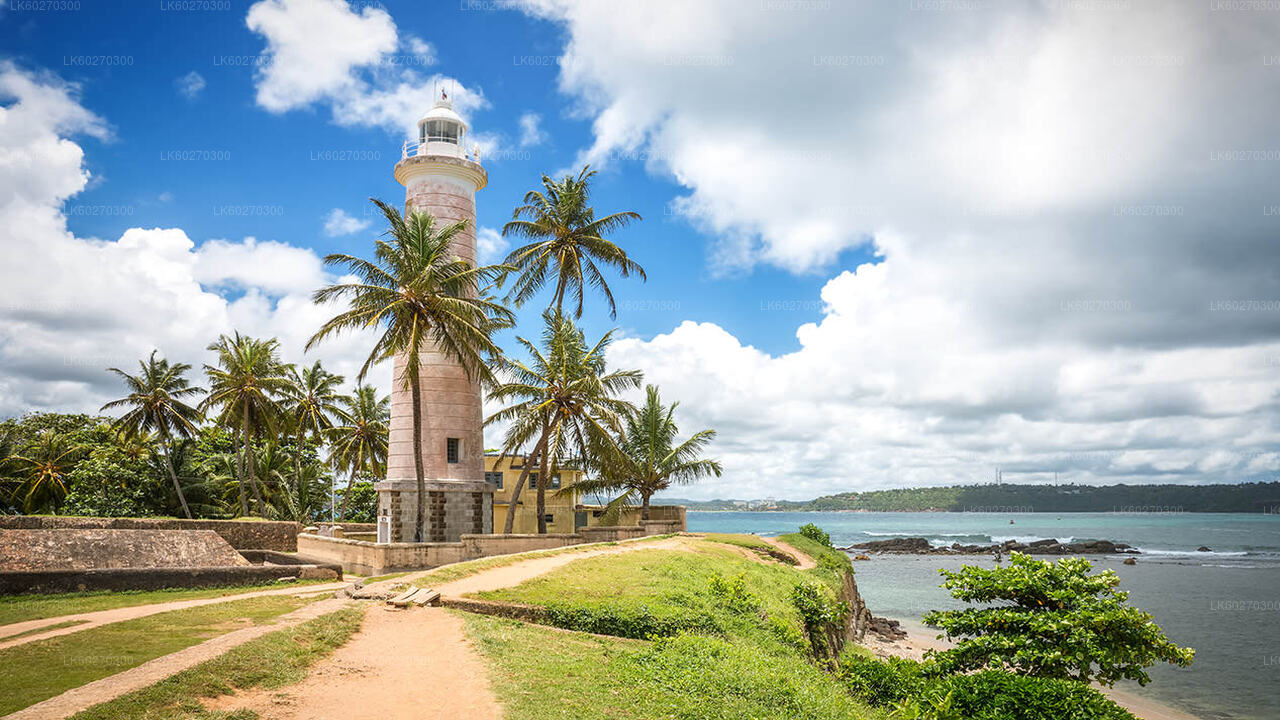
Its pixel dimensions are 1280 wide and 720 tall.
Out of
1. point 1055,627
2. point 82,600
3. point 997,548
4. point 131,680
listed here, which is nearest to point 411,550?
point 82,600

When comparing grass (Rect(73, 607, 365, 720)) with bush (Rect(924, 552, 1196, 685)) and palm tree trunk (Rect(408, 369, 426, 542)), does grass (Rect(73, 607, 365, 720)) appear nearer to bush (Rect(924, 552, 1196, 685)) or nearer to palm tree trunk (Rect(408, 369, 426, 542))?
bush (Rect(924, 552, 1196, 685))

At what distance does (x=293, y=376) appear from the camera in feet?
140

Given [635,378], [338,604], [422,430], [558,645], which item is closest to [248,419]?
[422,430]

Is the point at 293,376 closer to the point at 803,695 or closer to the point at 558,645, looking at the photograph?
the point at 558,645

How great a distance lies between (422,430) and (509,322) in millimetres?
5135

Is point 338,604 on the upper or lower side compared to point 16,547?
lower

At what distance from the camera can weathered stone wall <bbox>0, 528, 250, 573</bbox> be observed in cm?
1630

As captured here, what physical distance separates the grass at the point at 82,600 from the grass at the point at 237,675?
5541mm

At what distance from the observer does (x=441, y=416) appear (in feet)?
88.2

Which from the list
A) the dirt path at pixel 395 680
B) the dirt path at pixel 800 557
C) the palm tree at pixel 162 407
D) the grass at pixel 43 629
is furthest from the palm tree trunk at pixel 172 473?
the dirt path at pixel 800 557

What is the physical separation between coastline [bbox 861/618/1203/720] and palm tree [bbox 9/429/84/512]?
131 ft

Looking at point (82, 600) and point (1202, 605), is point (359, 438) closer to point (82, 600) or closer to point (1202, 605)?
point (82, 600)

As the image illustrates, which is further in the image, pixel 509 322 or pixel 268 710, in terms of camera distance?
pixel 509 322

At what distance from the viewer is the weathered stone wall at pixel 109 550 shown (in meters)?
16.3
